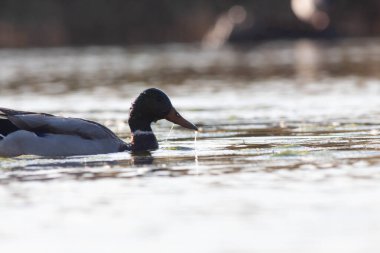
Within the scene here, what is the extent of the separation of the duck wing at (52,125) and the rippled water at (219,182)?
1.15ft

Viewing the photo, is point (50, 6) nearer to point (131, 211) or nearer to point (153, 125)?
point (153, 125)

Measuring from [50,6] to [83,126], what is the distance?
3647 cm

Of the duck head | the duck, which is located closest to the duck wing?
the duck

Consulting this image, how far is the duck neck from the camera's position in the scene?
46.3 feet

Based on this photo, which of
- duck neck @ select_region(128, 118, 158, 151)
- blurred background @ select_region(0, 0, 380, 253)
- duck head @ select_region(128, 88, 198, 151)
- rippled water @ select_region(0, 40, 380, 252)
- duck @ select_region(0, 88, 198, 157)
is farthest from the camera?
duck head @ select_region(128, 88, 198, 151)

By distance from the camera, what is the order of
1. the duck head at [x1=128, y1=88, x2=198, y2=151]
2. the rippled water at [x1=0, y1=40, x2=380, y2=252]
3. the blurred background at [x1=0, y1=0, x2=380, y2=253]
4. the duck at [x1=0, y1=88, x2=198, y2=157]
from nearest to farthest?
the rippled water at [x1=0, y1=40, x2=380, y2=252], the blurred background at [x1=0, y1=0, x2=380, y2=253], the duck at [x1=0, y1=88, x2=198, y2=157], the duck head at [x1=128, y1=88, x2=198, y2=151]

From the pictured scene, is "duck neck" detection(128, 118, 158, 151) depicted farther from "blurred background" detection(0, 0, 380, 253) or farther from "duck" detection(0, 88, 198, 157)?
"duck" detection(0, 88, 198, 157)

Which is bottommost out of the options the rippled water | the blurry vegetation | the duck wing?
the rippled water

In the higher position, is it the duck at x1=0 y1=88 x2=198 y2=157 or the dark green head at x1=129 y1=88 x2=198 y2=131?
the dark green head at x1=129 y1=88 x2=198 y2=131

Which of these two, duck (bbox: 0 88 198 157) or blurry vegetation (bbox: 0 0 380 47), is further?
blurry vegetation (bbox: 0 0 380 47)

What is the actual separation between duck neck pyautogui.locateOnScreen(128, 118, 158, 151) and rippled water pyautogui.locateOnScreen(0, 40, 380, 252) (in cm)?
20

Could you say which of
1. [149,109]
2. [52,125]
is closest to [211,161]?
[52,125]

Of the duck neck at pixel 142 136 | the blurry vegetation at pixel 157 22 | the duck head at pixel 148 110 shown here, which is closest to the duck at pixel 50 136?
the duck neck at pixel 142 136

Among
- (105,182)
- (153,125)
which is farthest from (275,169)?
(153,125)
